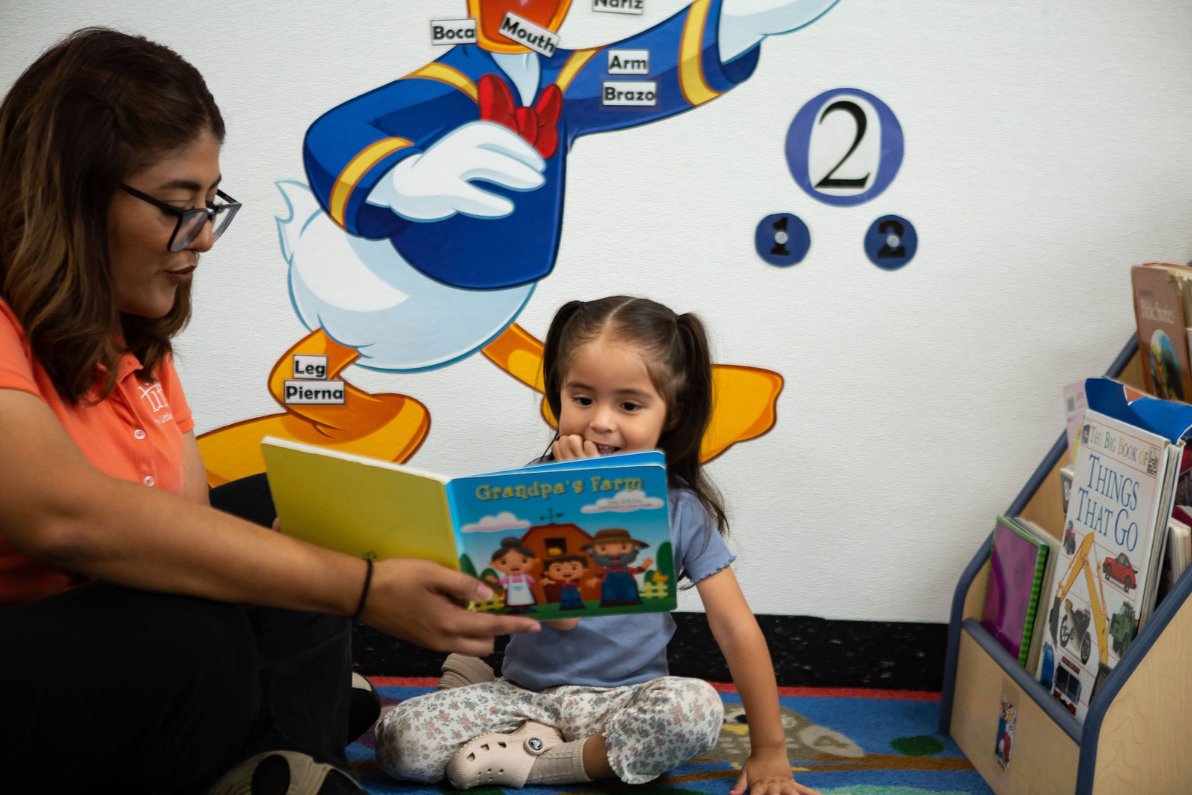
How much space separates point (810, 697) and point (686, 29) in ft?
3.61

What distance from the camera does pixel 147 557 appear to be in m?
0.84

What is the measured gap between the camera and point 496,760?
1.25 meters

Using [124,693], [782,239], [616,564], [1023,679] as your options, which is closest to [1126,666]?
[1023,679]

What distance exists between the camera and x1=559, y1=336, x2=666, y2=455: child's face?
1.25m

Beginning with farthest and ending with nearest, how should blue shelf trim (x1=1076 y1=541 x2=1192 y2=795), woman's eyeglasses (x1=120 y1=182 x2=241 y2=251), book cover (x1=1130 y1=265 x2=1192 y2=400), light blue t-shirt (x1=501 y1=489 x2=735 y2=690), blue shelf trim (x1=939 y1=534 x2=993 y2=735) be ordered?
blue shelf trim (x1=939 y1=534 x2=993 y2=735)
light blue t-shirt (x1=501 y1=489 x2=735 y2=690)
book cover (x1=1130 y1=265 x2=1192 y2=400)
blue shelf trim (x1=1076 y1=541 x2=1192 y2=795)
woman's eyeglasses (x1=120 y1=182 x2=241 y2=251)

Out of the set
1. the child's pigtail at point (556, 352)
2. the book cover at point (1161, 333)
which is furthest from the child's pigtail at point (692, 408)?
the book cover at point (1161, 333)

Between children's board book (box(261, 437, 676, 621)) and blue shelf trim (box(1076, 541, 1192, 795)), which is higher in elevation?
children's board book (box(261, 437, 676, 621))

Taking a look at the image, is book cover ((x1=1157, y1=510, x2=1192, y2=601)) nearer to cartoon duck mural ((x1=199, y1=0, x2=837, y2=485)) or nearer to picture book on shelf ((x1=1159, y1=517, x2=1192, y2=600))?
picture book on shelf ((x1=1159, y1=517, x2=1192, y2=600))

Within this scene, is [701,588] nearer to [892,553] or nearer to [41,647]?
[892,553]

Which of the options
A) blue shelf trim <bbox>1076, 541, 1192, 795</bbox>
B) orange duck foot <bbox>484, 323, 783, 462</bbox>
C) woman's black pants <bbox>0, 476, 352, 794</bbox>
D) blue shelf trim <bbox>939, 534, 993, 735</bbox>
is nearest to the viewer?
woman's black pants <bbox>0, 476, 352, 794</bbox>

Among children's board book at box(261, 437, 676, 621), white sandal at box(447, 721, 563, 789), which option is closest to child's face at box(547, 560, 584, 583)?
children's board book at box(261, 437, 676, 621)

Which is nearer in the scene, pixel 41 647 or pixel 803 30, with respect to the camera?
pixel 41 647

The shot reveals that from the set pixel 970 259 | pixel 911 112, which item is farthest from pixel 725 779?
pixel 911 112

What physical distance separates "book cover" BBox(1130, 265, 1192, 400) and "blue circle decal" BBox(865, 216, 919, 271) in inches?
13.3
